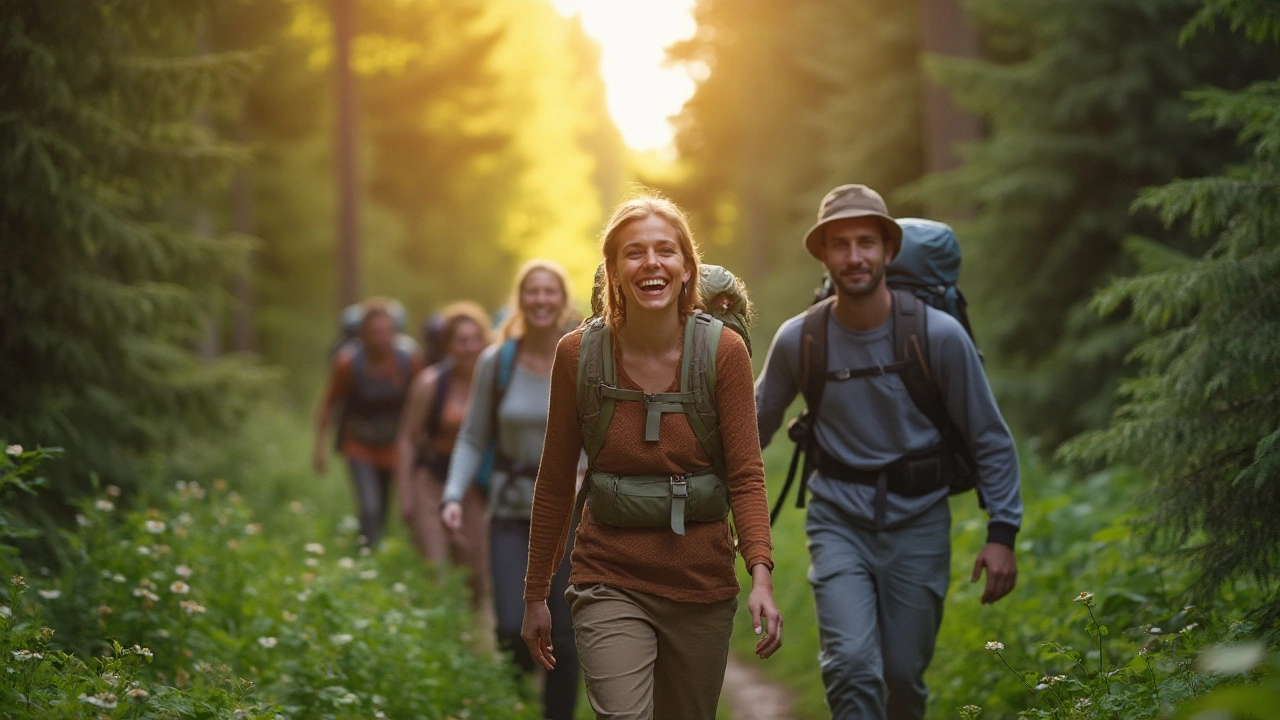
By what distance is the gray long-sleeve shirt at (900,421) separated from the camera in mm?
4906

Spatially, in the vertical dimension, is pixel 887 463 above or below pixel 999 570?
above

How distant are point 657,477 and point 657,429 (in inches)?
6.6

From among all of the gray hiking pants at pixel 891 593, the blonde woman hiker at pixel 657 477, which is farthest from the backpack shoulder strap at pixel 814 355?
the blonde woman hiker at pixel 657 477

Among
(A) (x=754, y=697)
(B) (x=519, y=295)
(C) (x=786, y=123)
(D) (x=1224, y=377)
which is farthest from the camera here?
(C) (x=786, y=123)

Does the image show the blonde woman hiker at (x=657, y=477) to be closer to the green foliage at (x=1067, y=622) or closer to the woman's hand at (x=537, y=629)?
the woman's hand at (x=537, y=629)

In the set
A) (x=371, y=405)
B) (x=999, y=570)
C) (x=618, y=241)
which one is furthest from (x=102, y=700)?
(x=371, y=405)

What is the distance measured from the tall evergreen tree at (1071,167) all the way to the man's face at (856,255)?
15.8 feet

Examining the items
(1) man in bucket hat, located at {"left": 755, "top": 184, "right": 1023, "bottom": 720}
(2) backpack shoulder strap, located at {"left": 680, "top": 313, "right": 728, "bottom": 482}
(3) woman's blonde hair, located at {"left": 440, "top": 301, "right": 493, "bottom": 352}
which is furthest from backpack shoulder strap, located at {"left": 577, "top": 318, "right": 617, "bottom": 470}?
(3) woman's blonde hair, located at {"left": 440, "top": 301, "right": 493, "bottom": 352}

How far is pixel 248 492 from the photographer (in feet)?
35.7

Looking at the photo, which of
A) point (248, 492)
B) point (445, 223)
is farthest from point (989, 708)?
point (445, 223)

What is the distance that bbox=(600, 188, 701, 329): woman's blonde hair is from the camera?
4055 millimetres

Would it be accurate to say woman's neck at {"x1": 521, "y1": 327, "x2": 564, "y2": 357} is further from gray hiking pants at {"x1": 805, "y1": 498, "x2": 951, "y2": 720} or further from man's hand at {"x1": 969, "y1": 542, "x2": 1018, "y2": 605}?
man's hand at {"x1": 969, "y1": 542, "x2": 1018, "y2": 605}

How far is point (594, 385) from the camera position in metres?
4.01

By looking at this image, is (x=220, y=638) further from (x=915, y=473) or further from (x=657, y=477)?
(x=915, y=473)
